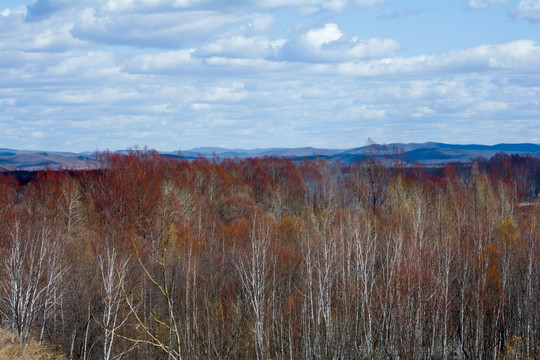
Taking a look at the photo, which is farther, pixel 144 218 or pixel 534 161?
pixel 534 161

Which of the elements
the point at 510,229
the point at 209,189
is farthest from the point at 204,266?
the point at 209,189

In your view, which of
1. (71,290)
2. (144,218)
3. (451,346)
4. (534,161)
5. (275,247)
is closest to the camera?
(451,346)

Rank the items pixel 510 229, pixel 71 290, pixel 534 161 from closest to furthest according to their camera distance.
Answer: pixel 71 290
pixel 510 229
pixel 534 161

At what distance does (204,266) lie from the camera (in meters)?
41.7

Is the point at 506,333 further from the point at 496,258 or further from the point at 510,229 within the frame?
the point at 510,229

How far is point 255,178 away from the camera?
9800 cm

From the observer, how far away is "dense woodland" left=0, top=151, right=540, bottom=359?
22047mm

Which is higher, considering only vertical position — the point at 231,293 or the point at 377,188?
the point at 377,188

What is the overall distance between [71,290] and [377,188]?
125 ft

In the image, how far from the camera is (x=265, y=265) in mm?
35438

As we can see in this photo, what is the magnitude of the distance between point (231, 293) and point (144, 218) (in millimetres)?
22971

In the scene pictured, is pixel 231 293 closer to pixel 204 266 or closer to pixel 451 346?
pixel 204 266

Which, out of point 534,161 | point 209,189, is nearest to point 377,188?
point 209,189

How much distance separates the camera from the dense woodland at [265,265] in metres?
22.0
